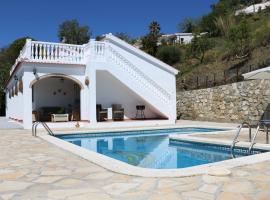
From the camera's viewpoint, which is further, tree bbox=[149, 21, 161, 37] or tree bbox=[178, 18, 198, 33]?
tree bbox=[178, 18, 198, 33]

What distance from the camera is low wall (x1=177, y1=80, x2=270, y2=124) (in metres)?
16.3

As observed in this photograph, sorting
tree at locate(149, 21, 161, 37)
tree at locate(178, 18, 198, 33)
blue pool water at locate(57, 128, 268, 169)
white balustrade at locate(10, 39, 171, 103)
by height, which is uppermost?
tree at locate(178, 18, 198, 33)

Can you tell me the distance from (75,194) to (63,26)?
57656 millimetres

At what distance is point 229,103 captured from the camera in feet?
59.6

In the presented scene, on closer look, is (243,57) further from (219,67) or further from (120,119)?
(120,119)

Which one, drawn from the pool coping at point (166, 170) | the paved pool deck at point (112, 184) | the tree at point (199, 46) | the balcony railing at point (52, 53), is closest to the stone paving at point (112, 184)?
the paved pool deck at point (112, 184)

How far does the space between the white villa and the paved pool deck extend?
9.95 meters

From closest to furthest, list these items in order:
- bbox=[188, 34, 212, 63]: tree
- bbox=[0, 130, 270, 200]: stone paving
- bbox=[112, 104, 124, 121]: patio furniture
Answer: bbox=[0, 130, 270, 200]: stone paving, bbox=[112, 104, 124, 121]: patio furniture, bbox=[188, 34, 212, 63]: tree

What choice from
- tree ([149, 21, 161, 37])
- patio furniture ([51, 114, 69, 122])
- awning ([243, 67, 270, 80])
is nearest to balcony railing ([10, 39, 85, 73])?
patio furniture ([51, 114, 69, 122])

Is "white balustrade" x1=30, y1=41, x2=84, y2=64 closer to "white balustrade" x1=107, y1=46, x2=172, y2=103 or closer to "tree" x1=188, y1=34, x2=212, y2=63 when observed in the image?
"white balustrade" x1=107, y1=46, x2=172, y2=103

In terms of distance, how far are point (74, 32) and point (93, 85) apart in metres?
43.4

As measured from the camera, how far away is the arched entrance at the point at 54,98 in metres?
17.8

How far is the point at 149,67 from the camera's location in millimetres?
20000

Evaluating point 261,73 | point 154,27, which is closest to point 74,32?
point 154,27
